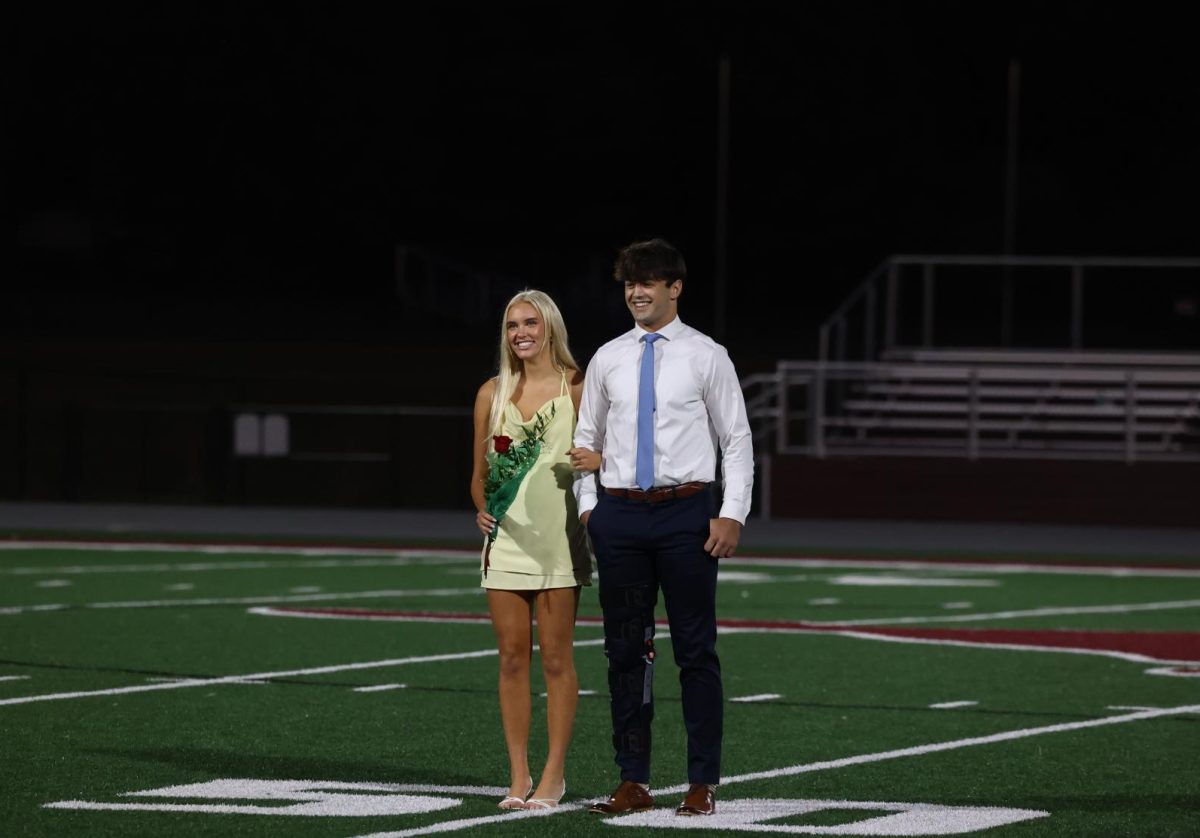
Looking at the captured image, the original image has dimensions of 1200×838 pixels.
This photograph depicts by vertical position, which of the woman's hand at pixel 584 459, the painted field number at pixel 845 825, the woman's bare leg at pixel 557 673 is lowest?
the painted field number at pixel 845 825

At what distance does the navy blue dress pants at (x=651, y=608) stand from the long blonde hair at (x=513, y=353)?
564mm

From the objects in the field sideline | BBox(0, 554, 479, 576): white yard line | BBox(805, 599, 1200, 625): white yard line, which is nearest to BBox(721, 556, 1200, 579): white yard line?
the field sideline

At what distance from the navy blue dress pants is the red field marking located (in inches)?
247

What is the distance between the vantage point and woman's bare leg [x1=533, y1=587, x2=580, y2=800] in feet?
27.2

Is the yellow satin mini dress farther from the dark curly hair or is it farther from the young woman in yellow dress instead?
the dark curly hair

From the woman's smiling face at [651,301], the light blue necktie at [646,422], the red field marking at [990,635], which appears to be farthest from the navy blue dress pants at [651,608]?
the red field marking at [990,635]

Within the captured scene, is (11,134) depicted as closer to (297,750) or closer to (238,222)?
(238,222)

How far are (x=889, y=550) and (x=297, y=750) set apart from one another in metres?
14.5

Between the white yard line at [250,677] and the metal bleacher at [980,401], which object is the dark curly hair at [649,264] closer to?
the white yard line at [250,677]

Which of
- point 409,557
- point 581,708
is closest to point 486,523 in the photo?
point 581,708

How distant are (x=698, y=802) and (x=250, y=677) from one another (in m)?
4.90

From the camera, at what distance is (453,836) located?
304 inches

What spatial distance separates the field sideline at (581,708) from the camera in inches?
327

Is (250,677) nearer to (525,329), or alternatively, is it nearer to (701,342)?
(525,329)
